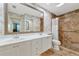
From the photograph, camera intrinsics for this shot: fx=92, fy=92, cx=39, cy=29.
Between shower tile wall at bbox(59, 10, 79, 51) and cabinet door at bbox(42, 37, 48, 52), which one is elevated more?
shower tile wall at bbox(59, 10, 79, 51)

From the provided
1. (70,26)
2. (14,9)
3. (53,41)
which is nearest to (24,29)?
(14,9)

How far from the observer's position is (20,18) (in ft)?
7.43

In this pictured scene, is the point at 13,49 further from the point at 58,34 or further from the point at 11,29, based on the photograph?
the point at 58,34

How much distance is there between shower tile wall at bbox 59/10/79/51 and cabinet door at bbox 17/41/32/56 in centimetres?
109

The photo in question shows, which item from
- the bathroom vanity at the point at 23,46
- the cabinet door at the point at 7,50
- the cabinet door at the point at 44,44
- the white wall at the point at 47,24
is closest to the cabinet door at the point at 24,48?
the bathroom vanity at the point at 23,46

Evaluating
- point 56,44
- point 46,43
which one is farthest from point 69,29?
point 46,43

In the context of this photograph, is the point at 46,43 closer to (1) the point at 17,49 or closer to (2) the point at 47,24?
(2) the point at 47,24

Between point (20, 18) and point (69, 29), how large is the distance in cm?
149

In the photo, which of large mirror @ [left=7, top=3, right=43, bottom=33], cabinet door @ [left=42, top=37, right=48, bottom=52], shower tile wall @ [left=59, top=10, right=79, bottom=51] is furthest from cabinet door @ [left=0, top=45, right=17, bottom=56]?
shower tile wall @ [left=59, top=10, right=79, bottom=51]

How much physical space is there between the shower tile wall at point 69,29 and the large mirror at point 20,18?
2.71 feet

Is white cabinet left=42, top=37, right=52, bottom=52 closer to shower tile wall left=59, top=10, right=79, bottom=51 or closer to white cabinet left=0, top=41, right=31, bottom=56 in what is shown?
shower tile wall left=59, top=10, right=79, bottom=51

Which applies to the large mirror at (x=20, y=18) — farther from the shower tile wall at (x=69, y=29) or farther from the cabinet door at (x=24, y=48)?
the shower tile wall at (x=69, y=29)

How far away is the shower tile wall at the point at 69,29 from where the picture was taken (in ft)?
8.83

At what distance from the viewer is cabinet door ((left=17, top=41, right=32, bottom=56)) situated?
1685 millimetres
